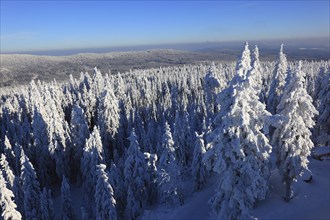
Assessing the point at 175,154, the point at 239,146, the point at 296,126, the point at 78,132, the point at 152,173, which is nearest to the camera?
the point at 239,146

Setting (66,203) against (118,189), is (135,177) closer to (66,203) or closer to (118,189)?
(118,189)

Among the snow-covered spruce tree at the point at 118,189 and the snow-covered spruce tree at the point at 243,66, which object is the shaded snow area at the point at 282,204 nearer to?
the snow-covered spruce tree at the point at 118,189

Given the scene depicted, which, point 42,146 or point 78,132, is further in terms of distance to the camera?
point 42,146

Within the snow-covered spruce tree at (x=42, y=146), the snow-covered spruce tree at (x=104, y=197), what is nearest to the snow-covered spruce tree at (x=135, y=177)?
the snow-covered spruce tree at (x=104, y=197)

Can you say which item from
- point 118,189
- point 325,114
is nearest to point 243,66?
point 325,114

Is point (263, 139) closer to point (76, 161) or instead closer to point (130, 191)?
point (130, 191)

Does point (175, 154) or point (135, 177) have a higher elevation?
point (175, 154)

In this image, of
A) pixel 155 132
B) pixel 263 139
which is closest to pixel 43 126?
pixel 155 132
